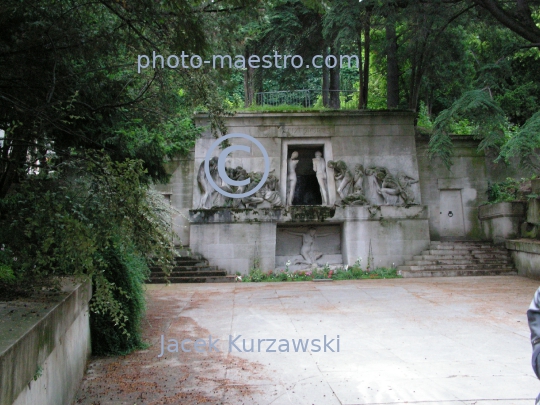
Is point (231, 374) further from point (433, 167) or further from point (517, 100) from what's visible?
point (517, 100)

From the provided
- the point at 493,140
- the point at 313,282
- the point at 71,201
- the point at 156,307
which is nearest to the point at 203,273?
the point at 313,282

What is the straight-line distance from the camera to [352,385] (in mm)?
Answer: 4004

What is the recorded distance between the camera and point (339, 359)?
15.4ft

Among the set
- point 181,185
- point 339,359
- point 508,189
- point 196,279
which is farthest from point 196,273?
point 508,189

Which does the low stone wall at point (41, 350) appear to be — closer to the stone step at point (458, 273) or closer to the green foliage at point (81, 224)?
the green foliage at point (81, 224)

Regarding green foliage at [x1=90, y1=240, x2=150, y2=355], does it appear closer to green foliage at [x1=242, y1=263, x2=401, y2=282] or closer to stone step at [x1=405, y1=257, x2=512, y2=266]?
green foliage at [x1=242, y1=263, x2=401, y2=282]

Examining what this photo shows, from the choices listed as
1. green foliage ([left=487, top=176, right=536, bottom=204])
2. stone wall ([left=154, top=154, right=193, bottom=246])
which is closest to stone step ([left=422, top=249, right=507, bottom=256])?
green foliage ([left=487, top=176, right=536, bottom=204])

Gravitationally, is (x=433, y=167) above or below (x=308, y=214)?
above

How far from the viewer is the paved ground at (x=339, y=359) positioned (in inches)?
152

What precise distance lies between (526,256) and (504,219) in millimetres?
1961

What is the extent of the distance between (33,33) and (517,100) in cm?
1987

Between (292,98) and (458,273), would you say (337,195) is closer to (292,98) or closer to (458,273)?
(292,98)

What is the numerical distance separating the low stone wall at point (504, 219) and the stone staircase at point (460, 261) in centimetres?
44

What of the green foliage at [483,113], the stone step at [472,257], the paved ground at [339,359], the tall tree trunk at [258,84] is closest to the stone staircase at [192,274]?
the paved ground at [339,359]
